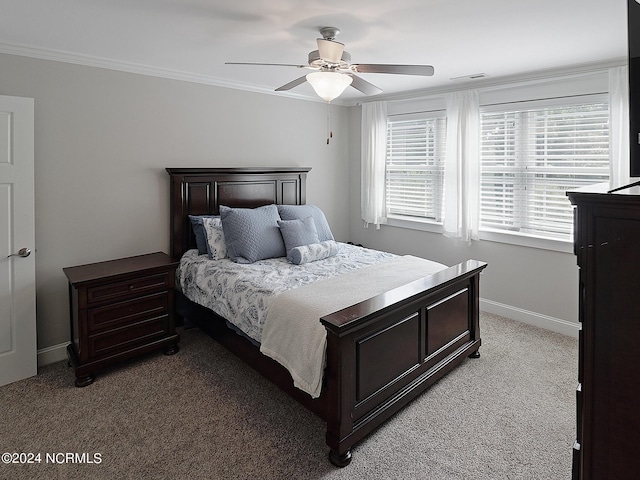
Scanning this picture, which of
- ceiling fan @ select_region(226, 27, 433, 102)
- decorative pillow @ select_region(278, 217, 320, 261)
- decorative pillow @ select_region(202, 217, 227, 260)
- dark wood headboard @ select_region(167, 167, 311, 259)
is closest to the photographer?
ceiling fan @ select_region(226, 27, 433, 102)

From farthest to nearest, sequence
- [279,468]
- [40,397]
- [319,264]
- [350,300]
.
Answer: [319,264] < [40,397] < [350,300] < [279,468]

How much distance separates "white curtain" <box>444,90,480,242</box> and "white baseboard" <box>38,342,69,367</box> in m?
3.78

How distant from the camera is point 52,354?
322 centimetres

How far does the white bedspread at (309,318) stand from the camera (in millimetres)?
2215

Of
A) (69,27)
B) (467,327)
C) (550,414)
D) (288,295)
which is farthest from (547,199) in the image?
(69,27)

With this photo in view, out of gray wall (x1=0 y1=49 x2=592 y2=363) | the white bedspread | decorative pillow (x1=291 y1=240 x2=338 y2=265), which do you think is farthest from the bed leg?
gray wall (x1=0 y1=49 x2=592 y2=363)

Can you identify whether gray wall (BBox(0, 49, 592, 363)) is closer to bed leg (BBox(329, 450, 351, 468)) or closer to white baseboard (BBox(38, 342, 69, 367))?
white baseboard (BBox(38, 342, 69, 367))

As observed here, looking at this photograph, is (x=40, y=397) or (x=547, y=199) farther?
(x=547, y=199)

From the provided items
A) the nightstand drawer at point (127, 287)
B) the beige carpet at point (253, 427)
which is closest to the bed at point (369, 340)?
the beige carpet at point (253, 427)

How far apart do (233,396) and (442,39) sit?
2793mm

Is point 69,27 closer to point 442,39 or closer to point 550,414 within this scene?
point 442,39

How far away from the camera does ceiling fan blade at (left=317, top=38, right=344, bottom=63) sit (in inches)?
91.0

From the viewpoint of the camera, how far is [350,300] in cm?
250

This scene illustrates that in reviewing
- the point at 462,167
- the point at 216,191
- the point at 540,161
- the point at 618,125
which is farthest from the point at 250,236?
the point at 618,125
